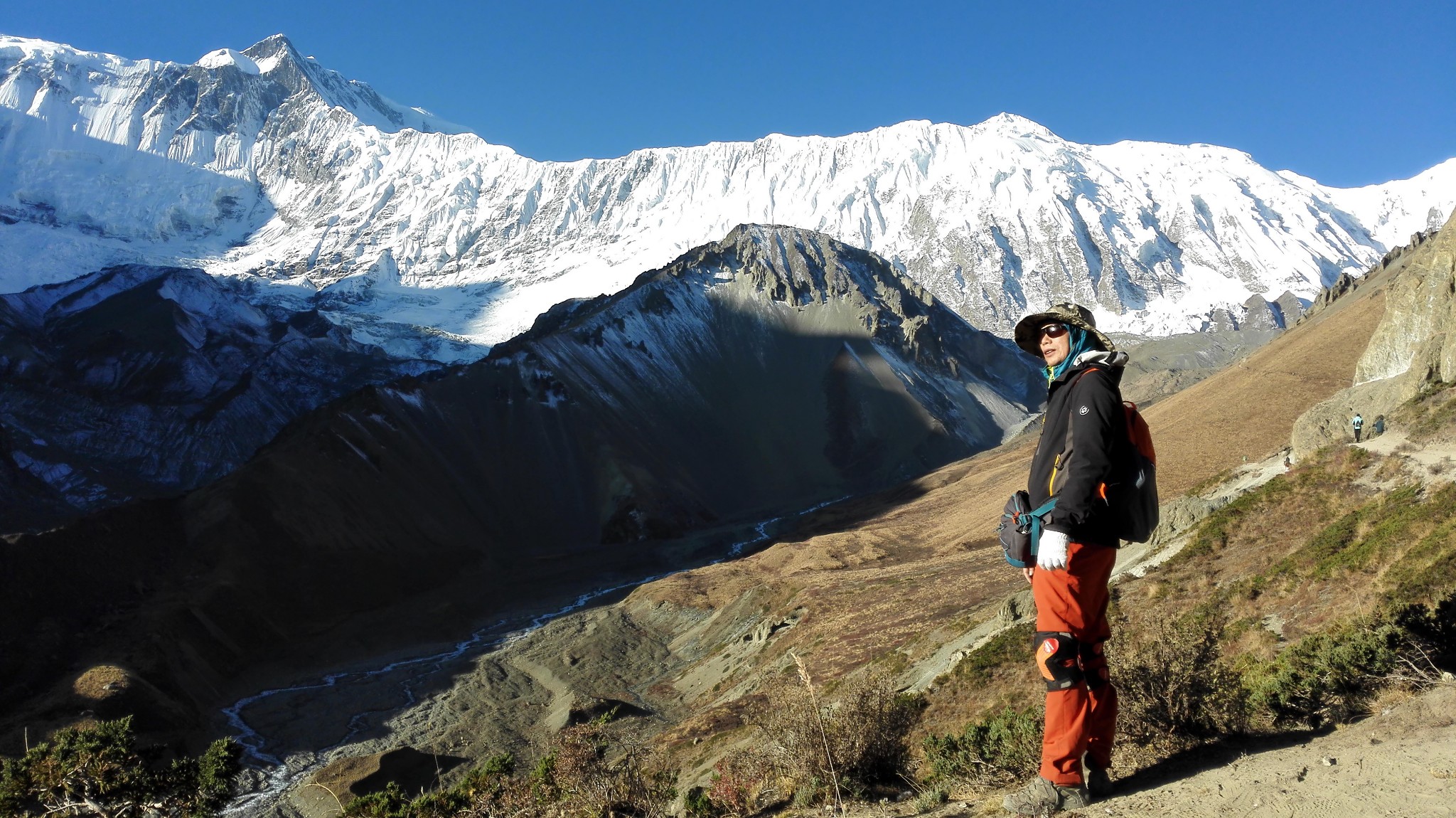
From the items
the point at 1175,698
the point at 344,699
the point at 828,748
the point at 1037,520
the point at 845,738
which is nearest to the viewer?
the point at 1037,520

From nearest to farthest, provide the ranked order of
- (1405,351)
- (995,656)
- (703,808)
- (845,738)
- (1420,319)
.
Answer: (845,738)
(703,808)
(995,656)
(1420,319)
(1405,351)

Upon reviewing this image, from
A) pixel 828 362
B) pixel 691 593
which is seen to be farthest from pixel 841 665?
pixel 828 362

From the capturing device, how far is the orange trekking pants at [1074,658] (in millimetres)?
5684

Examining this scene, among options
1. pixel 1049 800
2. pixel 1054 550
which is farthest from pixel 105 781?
pixel 1054 550

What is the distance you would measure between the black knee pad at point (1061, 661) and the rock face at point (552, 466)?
44718 mm

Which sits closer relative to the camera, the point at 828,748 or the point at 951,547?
the point at 828,748

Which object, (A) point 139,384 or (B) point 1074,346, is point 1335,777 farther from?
(A) point 139,384

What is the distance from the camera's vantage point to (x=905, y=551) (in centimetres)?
5250

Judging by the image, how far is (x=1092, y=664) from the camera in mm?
5785

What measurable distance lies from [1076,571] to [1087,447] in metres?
0.79

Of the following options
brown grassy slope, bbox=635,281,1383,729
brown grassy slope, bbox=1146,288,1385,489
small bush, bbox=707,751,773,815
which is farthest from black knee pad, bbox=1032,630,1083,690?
brown grassy slope, bbox=1146,288,1385,489

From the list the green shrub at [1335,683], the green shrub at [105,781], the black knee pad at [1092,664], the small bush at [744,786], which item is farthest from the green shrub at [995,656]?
the green shrub at [105,781]

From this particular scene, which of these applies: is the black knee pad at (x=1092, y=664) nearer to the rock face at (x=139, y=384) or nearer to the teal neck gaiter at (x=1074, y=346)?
the teal neck gaiter at (x=1074, y=346)

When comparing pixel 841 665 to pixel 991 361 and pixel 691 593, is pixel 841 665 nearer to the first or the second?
pixel 691 593
